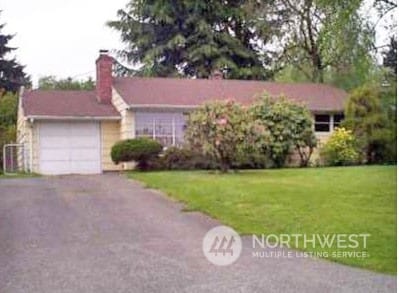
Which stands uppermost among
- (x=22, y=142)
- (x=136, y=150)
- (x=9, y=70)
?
(x=9, y=70)

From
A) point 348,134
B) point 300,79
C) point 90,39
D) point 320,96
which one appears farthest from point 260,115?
point 90,39

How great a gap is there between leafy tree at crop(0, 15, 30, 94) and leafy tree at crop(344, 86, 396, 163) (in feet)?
90.8

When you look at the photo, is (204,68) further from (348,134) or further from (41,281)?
(41,281)

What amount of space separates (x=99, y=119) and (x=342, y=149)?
944 centimetres

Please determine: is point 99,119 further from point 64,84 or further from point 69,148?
point 64,84

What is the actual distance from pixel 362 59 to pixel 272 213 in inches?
262

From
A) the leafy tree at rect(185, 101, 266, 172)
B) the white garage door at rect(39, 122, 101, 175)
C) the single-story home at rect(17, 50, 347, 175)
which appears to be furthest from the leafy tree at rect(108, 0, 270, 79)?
the leafy tree at rect(185, 101, 266, 172)

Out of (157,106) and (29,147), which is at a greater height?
(157,106)

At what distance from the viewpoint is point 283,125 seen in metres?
23.5

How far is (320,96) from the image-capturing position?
94.1ft

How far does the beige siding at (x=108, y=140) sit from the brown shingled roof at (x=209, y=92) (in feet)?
4.17

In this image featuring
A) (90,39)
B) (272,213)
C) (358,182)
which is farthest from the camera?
(90,39)

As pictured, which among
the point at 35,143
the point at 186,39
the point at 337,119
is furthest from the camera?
the point at 186,39

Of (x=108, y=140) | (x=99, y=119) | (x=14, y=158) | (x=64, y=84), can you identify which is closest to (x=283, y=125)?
(x=108, y=140)
